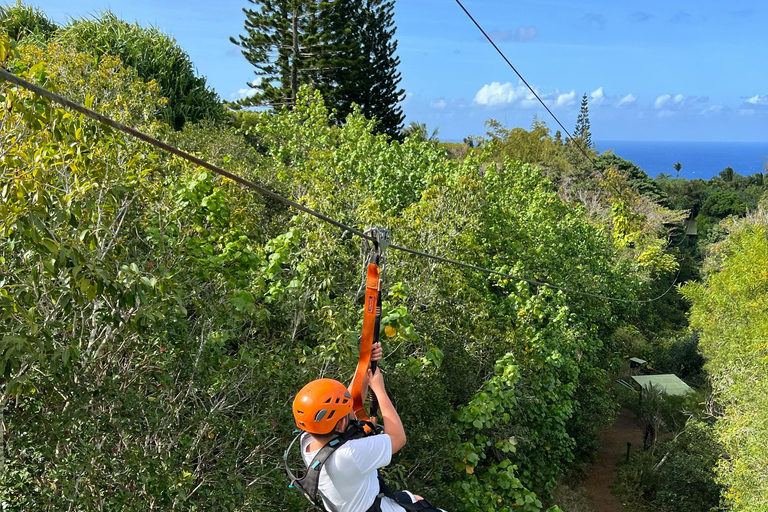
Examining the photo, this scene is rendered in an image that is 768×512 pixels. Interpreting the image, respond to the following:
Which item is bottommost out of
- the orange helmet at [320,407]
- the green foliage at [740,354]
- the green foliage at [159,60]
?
the green foliage at [740,354]

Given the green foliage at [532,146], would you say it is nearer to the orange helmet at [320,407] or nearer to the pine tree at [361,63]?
the pine tree at [361,63]

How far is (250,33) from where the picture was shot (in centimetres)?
2631

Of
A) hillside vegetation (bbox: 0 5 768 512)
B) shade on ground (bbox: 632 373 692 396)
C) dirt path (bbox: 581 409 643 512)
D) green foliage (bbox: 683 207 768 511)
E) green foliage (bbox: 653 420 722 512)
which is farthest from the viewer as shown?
shade on ground (bbox: 632 373 692 396)

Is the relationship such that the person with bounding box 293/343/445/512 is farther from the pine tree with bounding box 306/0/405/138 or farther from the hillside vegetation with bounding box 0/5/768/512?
the pine tree with bounding box 306/0/405/138

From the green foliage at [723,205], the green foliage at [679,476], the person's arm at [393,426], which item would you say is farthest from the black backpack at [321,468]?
the green foliage at [723,205]

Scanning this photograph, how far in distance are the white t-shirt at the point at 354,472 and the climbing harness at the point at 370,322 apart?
37 centimetres

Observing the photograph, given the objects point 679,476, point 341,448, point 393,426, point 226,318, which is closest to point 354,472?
point 341,448

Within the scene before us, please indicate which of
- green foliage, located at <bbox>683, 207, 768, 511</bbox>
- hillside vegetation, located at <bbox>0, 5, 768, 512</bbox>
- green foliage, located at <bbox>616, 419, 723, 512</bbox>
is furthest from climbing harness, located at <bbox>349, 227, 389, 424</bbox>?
green foliage, located at <bbox>616, 419, 723, 512</bbox>

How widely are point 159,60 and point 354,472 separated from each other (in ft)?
69.5

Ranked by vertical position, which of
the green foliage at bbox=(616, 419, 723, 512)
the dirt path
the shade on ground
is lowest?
the dirt path

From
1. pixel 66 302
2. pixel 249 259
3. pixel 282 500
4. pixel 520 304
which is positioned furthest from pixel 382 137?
pixel 66 302

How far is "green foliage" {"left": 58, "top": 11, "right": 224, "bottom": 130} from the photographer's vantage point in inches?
795

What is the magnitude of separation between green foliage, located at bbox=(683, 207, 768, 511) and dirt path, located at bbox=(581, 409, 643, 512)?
3214mm

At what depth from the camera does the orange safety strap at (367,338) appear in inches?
133
